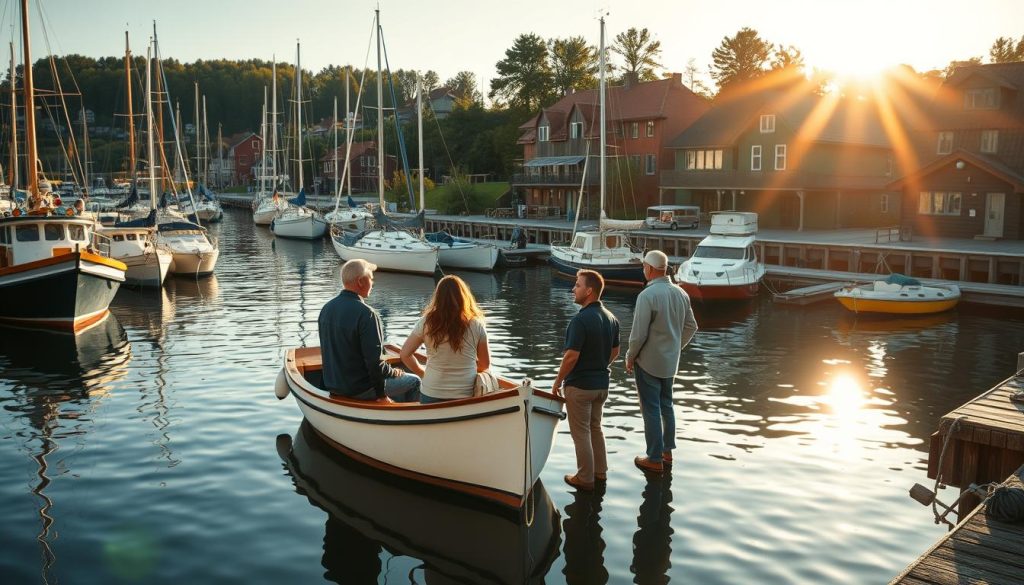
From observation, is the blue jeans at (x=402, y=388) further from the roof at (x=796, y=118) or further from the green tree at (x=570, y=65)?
the green tree at (x=570, y=65)

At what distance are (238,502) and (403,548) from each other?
2.49 m

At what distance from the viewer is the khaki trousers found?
9375 millimetres

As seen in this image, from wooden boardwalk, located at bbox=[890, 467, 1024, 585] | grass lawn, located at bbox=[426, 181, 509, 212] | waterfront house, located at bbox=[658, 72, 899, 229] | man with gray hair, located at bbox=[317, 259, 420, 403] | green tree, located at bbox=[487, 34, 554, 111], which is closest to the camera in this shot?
wooden boardwalk, located at bbox=[890, 467, 1024, 585]

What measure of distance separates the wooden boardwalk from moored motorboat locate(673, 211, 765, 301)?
885 inches

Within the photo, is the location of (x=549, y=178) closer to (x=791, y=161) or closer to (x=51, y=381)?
(x=791, y=161)

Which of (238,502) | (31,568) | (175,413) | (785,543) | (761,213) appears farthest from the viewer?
(761,213)

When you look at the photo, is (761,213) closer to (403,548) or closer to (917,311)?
(917,311)

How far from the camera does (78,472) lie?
36.5ft

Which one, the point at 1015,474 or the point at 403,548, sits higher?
the point at 1015,474

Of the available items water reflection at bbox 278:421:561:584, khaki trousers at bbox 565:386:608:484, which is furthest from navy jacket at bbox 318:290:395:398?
khaki trousers at bbox 565:386:608:484

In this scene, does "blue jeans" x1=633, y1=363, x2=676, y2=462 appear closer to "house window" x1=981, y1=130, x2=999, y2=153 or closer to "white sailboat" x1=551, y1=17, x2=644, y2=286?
"white sailboat" x1=551, y1=17, x2=644, y2=286

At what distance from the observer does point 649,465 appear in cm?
1079

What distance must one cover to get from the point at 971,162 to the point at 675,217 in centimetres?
1556

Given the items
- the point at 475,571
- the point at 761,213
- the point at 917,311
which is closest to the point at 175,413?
the point at 475,571
